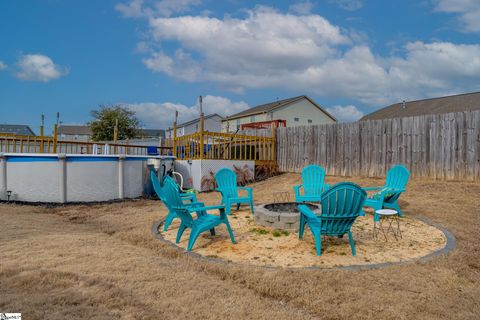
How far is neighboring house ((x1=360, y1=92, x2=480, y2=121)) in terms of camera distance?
22422 millimetres

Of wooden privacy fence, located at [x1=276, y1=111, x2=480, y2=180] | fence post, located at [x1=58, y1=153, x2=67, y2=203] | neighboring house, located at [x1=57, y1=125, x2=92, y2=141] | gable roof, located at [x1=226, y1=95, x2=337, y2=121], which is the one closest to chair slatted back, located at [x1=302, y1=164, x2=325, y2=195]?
wooden privacy fence, located at [x1=276, y1=111, x2=480, y2=180]

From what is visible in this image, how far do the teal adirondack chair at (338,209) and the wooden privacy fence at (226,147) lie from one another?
804 cm

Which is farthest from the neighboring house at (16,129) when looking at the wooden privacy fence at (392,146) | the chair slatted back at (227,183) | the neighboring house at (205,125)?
the chair slatted back at (227,183)

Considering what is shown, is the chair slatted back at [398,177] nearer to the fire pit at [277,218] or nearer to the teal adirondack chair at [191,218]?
the fire pit at [277,218]

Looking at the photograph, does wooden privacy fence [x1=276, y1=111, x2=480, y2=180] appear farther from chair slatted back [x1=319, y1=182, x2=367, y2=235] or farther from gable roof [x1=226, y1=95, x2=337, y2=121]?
gable roof [x1=226, y1=95, x2=337, y2=121]

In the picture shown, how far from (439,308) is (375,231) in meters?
2.71

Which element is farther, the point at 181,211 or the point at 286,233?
the point at 286,233

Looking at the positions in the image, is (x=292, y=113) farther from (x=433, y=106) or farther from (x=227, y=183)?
(x=227, y=183)

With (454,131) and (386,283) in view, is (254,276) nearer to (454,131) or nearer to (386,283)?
(386,283)

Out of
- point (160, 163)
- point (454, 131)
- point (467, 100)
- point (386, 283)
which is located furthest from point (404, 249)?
point (467, 100)

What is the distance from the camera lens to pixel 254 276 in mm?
3523

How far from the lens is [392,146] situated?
1048cm

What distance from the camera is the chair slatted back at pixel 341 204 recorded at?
13.9 ft

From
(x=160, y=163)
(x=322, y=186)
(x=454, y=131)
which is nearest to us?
(x=322, y=186)
